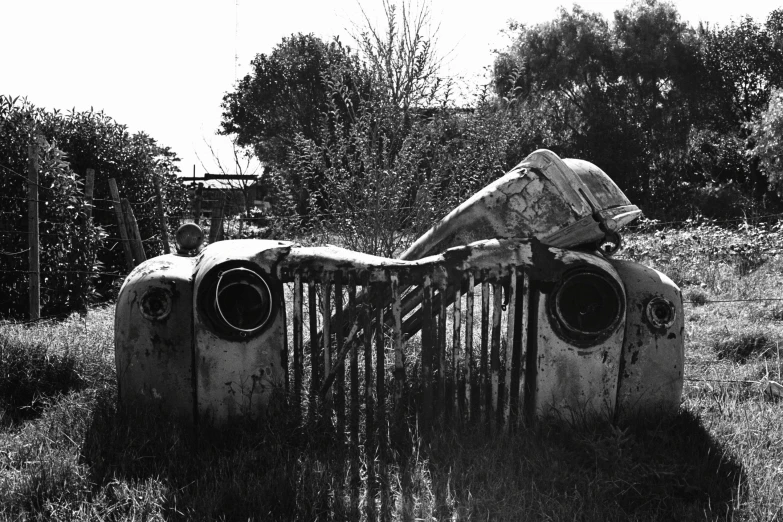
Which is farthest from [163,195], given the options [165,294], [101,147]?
Answer: [165,294]

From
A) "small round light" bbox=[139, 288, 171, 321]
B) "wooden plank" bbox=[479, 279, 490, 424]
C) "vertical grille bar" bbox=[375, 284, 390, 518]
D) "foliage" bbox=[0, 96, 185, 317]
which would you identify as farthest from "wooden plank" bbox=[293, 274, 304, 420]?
"foliage" bbox=[0, 96, 185, 317]

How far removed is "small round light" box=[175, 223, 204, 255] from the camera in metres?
4.52

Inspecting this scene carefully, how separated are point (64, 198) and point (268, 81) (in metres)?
21.8

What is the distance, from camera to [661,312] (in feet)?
12.3

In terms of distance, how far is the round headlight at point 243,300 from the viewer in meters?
3.68

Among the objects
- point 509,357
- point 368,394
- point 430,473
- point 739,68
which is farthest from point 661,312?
point 739,68

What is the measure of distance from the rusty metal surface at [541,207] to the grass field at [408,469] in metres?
1.15

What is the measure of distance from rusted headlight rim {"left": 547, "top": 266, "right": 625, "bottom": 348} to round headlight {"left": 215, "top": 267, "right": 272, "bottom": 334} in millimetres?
1526

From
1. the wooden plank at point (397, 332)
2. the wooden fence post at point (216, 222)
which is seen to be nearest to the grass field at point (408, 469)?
the wooden plank at point (397, 332)

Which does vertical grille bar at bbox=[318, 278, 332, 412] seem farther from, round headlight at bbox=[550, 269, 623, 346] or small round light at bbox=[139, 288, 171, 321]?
round headlight at bbox=[550, 269, 623, 346]

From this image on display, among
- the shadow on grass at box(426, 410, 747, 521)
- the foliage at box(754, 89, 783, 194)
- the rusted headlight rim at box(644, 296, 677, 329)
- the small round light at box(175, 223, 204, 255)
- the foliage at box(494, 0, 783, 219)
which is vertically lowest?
the shadow on grass at box(426, 410, 747, 521)

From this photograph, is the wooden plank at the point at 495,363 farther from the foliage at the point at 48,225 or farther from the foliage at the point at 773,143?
the foliage at the point at 773,143

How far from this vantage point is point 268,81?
28703 mm

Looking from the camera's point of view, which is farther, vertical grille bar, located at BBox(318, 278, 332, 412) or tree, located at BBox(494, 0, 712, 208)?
tree, located at BBox(494, 0, 712, 208)
